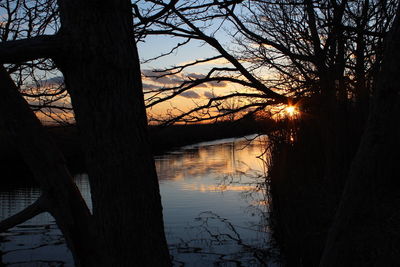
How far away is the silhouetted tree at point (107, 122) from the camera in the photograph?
2.10 meters

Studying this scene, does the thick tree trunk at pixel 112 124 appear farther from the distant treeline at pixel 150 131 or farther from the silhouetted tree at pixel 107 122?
the distant treeline at pixel 150 131

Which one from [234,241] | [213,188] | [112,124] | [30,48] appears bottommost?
[234,241]

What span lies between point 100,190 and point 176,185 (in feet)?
50.4

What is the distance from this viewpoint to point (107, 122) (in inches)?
83.0

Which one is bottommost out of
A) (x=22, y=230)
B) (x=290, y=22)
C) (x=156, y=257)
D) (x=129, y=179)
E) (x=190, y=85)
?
(x=22, y=230)

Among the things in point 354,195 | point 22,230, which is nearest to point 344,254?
point 354,195

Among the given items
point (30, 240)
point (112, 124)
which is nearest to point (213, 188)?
point (30, 240)

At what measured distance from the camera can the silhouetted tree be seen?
2.10 meters

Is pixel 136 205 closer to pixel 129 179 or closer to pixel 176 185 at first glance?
pixel 129 179

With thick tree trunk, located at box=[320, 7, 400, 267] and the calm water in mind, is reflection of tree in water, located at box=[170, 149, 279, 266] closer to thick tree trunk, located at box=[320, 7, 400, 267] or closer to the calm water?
the calm water

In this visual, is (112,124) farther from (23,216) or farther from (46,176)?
(23,216)

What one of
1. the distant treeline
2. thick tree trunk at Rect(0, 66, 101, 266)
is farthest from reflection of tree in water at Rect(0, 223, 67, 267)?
thick tree trunk at Rect(0, 66, 101, 266)

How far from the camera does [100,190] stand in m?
2.16

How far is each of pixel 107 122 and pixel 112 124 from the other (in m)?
0.03
